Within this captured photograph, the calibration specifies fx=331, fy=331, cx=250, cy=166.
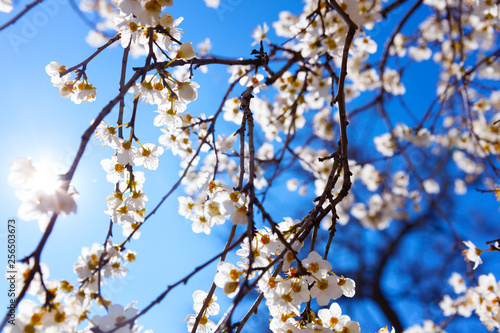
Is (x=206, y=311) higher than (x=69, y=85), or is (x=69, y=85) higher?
(x=69, y=85)

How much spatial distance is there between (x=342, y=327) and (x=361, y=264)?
643cm

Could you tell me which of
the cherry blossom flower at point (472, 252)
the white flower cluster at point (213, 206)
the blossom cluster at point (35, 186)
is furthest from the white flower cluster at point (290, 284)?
the cherry blossom flower at point (472, 252)

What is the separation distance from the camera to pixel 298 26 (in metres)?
1.90

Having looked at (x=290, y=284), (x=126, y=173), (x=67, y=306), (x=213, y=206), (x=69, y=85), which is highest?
(x=69, y=85)

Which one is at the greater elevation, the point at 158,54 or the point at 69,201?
the point at 158,54

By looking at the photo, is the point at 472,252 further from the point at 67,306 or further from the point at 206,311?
the point at 67,306

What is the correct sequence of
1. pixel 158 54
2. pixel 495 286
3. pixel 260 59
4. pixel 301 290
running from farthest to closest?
Answer: pixel 495 286 → pixel 260 59 → pixel 158 54 → pixel 301 290

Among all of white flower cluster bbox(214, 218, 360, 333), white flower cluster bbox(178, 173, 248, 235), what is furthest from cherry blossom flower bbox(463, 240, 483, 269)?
white flower cluster bbox(178, 173, 248, 235)

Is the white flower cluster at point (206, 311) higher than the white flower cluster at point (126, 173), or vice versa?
the white flower cluster at point (126, 173)

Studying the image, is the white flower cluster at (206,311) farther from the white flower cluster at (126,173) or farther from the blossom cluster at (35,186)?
the blossom cluster at (35,186)

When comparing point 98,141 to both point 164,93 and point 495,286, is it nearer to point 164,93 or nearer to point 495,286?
point 164,93

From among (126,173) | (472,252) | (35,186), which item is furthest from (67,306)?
(472,252)

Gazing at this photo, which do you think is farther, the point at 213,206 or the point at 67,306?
the point at 213,206

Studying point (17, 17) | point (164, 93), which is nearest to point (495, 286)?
point (164, 93)
